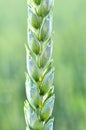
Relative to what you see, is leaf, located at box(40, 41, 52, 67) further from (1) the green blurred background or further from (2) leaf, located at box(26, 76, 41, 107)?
(1) the green blurred background

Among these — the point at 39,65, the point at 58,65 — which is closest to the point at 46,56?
the point at 39,65

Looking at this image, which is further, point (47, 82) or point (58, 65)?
point (58, 65)

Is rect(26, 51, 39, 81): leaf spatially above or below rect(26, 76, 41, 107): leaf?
above

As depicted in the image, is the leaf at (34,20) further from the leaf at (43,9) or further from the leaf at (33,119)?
the leaf at (33,119)

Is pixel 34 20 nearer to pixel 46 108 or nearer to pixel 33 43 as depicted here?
pixel 33 43

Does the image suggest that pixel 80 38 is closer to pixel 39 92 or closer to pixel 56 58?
pixel 56 58

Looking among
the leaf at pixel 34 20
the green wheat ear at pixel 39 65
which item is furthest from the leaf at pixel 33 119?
the leaf at pixel 34 20

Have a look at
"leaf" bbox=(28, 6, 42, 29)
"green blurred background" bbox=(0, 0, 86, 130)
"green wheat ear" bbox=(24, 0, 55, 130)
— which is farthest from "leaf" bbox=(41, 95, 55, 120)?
"green blurred background" bbox=(0, 0, 86, 130)
